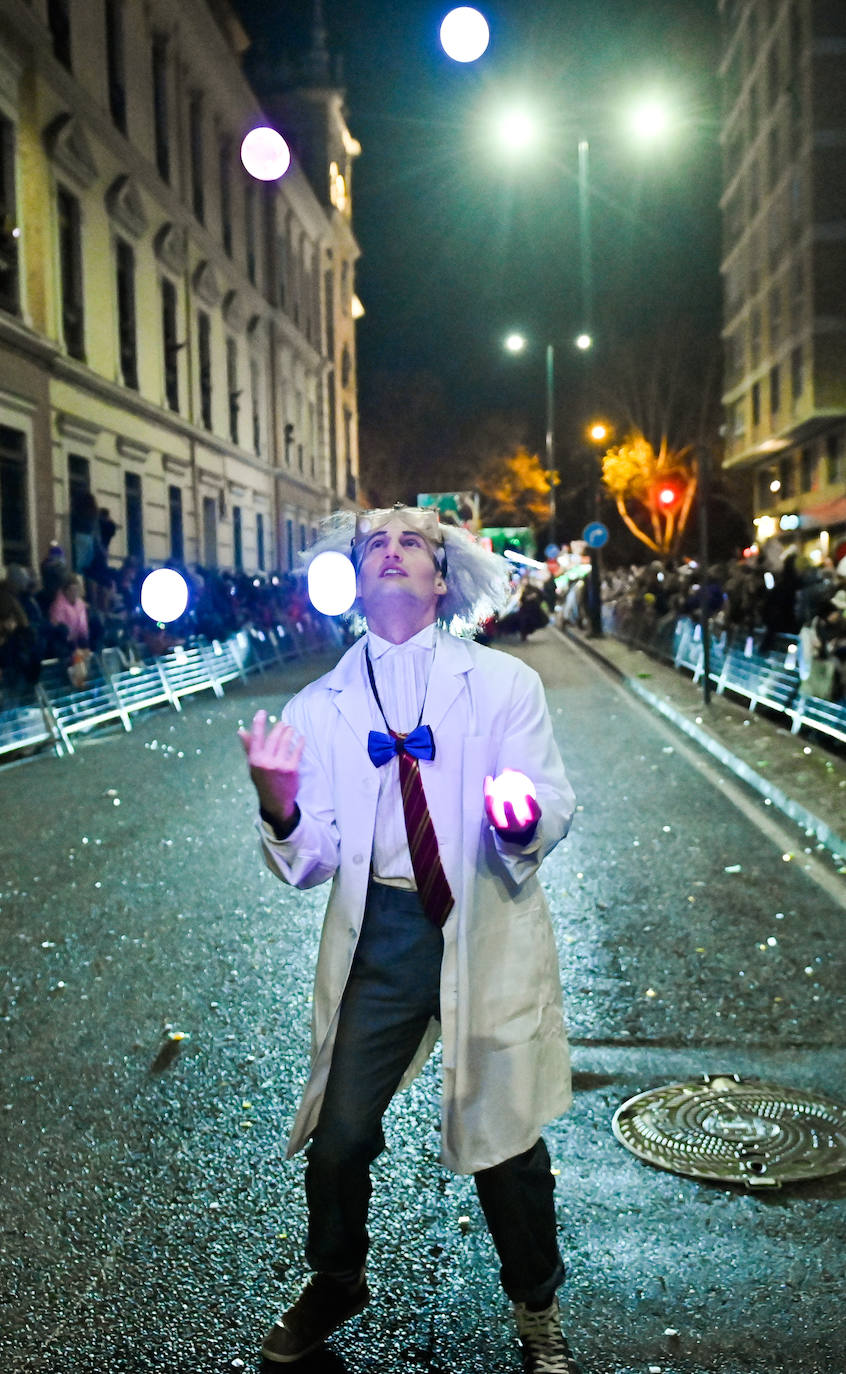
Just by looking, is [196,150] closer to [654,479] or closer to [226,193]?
[226,193]

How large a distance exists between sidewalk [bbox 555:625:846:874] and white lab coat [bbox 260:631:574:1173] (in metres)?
5.84

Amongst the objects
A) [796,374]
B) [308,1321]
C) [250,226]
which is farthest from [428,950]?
[796,374]

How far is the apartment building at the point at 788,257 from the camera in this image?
45.2 m

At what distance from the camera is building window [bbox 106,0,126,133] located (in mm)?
27312

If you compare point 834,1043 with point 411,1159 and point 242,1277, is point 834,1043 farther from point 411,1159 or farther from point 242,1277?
point 242,1277

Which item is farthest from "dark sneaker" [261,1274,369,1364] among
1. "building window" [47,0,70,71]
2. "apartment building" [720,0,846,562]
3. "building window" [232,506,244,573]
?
"apartment building" [720,0,846,562]

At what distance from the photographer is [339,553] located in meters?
3.40

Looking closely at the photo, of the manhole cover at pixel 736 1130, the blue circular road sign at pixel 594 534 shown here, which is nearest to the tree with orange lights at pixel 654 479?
the blue circular road sign at pixel 594 534

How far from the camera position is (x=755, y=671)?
17281 mm

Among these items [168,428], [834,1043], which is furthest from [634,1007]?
[168,428]

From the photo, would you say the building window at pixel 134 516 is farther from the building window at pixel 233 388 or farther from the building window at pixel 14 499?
the building window at pixel 233 388

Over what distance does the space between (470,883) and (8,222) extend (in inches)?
836

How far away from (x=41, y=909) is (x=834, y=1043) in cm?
434

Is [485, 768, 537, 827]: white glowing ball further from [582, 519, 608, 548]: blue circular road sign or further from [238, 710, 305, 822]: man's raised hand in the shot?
[582, 519, 608, 548]: blue circular road sign
